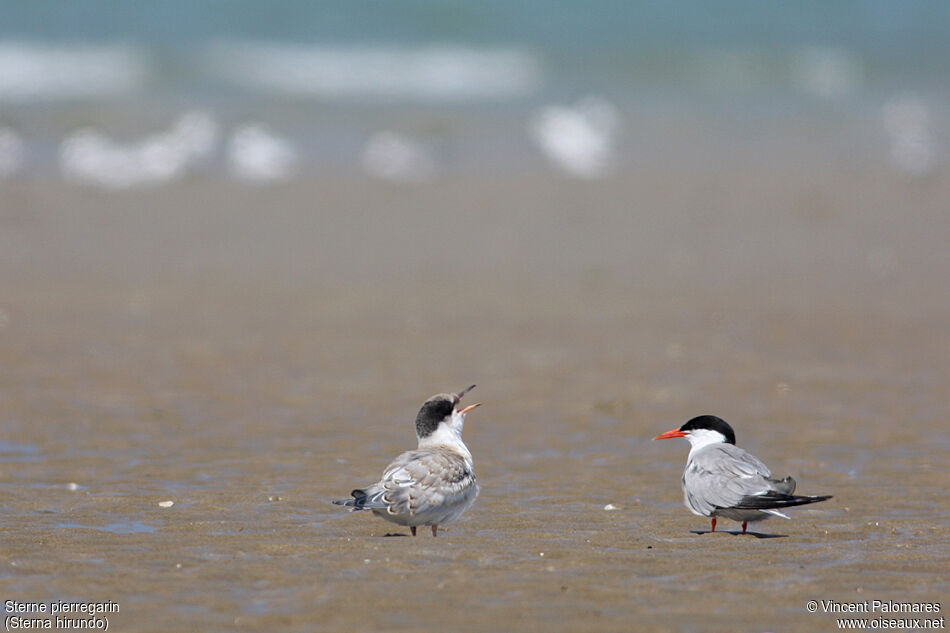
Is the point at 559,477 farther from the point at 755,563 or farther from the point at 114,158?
Answer: the point at 114,158

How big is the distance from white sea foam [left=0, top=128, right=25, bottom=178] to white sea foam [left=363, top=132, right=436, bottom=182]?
176 inches

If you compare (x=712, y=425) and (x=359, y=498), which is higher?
(x=712, y=425)

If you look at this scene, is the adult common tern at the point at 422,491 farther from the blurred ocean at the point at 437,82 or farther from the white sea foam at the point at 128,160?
the white sea foam at the point at 128,160

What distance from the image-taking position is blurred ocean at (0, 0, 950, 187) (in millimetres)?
18797

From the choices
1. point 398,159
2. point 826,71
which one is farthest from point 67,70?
point 826,71

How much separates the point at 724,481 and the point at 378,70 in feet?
77.5

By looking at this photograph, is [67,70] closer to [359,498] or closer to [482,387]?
[482,387]

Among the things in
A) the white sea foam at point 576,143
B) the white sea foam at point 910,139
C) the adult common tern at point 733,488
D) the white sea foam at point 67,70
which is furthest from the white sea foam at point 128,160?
the adult common tern at point 733,488

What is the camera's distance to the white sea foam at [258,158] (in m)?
18.0

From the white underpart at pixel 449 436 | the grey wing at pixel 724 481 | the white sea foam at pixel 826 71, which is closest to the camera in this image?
the grey wing at pixel 724 481

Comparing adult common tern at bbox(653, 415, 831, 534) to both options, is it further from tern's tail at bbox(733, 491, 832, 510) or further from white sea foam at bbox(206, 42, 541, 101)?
white sea foam at bbox(206, 42, 541, 101)

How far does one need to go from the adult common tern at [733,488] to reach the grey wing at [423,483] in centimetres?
100

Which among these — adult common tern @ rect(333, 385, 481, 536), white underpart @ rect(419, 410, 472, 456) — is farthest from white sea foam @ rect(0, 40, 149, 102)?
adult common tern @ rect(333, 385, 481, 536)

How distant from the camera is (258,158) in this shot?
18203 millimetres
